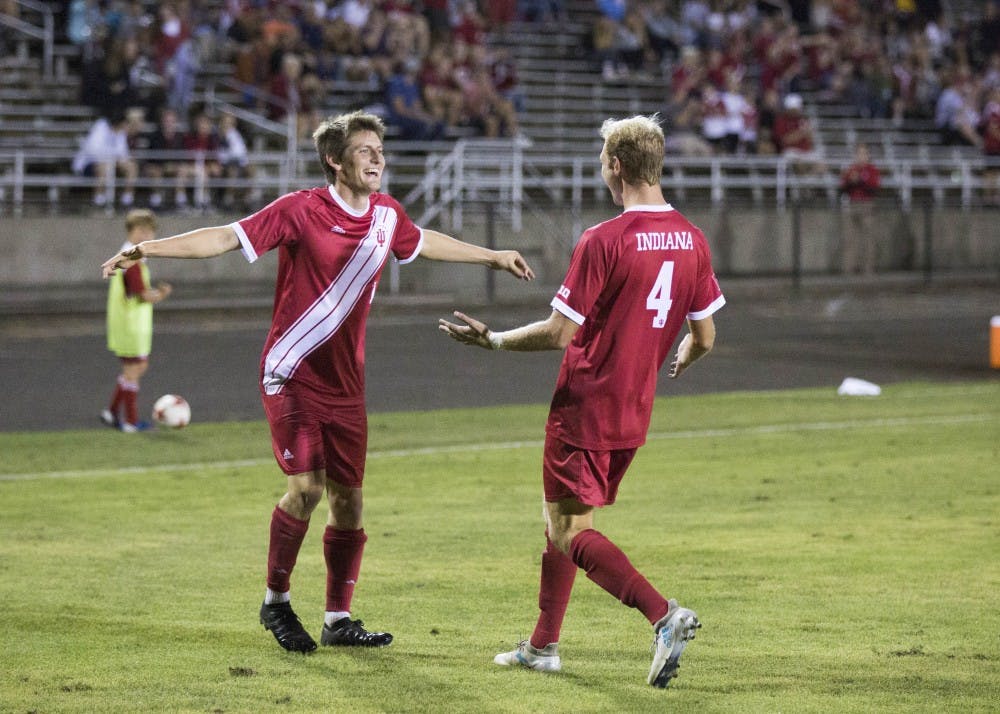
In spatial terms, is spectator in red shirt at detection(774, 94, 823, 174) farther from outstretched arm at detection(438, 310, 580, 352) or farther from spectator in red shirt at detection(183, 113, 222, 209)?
outstretched arm at detection(438, 310, 580, 352)

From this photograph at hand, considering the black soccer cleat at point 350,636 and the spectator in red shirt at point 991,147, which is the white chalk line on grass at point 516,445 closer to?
the black soccer cleat at point 350,636

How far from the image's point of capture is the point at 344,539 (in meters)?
6.78

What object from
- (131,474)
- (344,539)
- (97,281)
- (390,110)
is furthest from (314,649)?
(390,110)

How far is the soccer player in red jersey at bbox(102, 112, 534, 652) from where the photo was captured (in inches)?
256

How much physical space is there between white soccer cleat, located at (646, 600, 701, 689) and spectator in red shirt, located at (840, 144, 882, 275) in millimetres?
25146

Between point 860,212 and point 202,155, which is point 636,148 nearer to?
point 202,155

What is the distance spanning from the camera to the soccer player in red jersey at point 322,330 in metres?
6.50

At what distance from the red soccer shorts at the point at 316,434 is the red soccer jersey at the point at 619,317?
973mm

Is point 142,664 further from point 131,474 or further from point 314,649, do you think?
point 131,474

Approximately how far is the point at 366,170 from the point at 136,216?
672cm

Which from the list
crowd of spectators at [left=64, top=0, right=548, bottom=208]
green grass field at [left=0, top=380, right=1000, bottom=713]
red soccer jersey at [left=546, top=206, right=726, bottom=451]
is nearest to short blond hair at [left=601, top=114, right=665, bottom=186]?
red soccer jersey at [left=546, top=206, right=726, bottom=451]

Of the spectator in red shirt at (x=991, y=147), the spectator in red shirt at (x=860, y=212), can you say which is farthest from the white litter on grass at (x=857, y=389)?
the spectator in red shirt at (x=991, y=147)

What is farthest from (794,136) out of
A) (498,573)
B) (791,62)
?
(498,573)

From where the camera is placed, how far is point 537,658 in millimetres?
6301
